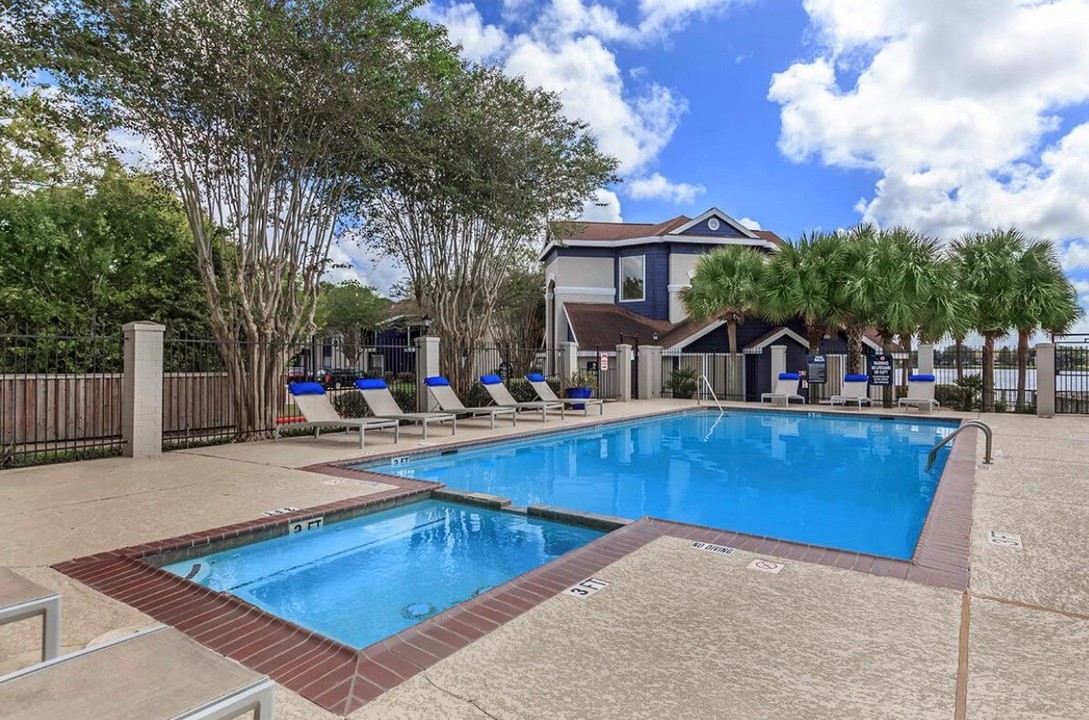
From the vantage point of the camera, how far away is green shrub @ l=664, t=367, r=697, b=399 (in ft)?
74.9

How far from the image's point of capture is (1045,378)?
1611 centimetres

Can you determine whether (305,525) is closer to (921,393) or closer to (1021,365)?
(921,393)

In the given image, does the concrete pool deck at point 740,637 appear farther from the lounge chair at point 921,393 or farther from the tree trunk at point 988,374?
the tree trunk at point 988,374

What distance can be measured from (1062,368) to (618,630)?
19372mm

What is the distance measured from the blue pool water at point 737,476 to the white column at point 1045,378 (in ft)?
11.8

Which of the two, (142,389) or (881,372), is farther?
(881,372)

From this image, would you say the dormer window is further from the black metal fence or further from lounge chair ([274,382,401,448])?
the black metal fence

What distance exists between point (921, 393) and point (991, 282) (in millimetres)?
4061

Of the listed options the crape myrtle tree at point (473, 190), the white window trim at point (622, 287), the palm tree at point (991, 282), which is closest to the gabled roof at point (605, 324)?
the white window trim at point (622, 287)

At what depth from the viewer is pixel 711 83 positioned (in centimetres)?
1786

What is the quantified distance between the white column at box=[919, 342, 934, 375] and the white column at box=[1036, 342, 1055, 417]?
2919 millimetres

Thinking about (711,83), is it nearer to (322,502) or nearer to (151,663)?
(322,502)

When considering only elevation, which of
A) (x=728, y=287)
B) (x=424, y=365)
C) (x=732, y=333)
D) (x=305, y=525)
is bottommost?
(x=305, y=525)

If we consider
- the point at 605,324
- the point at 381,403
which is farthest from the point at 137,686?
the point at 605,324
